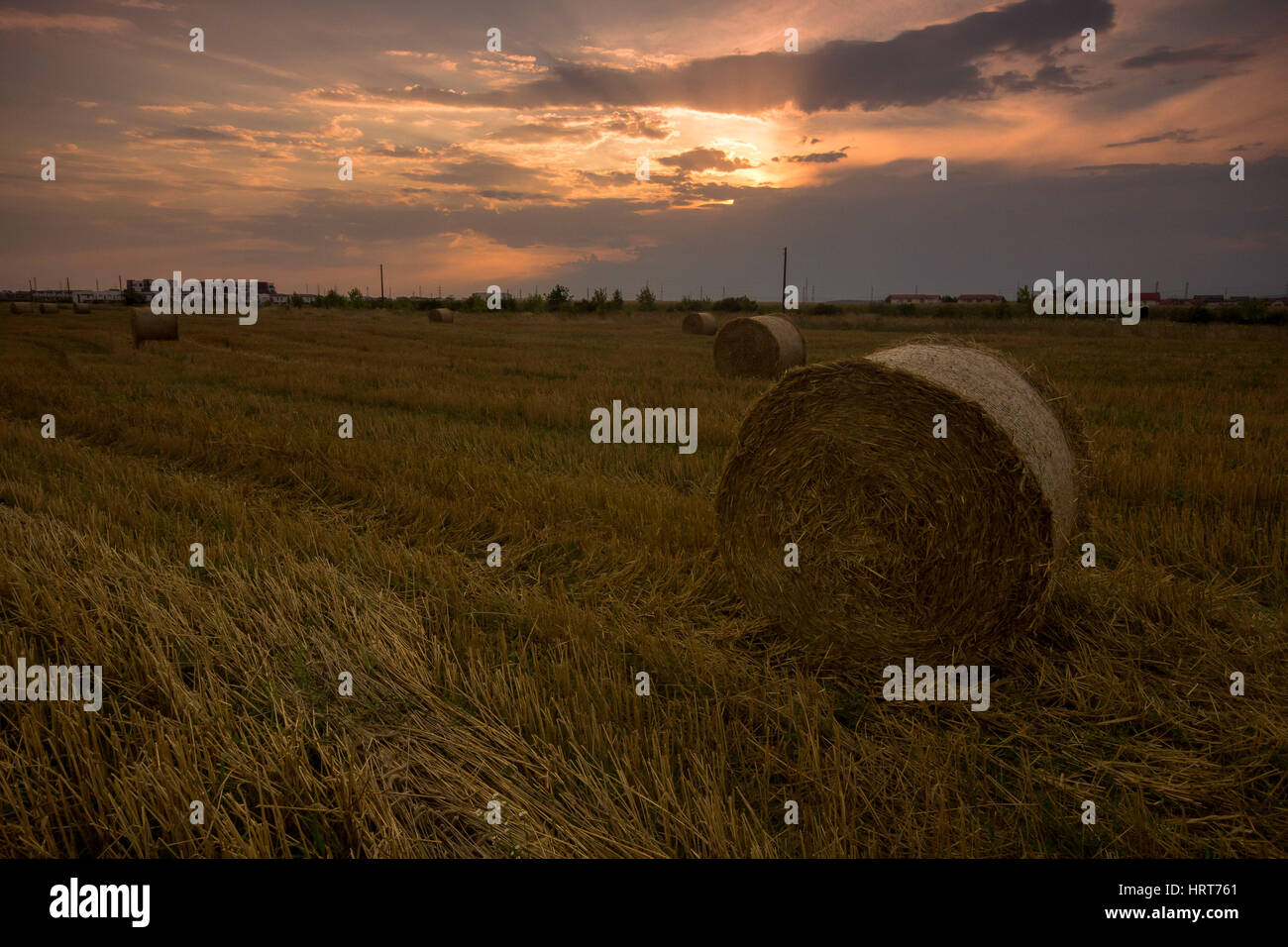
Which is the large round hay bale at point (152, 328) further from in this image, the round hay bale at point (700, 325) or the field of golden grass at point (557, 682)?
the round hay bale at point (700, 325)

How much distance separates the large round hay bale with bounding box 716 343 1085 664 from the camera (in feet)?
15.1

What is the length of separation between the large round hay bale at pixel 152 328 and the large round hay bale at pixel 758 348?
64.1 ft

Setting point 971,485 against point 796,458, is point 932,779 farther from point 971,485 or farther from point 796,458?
point 796,458

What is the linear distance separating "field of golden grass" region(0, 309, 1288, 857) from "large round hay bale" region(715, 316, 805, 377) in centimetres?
1032

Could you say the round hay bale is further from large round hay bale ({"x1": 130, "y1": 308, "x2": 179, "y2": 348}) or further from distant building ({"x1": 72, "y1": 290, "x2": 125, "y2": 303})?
distant building ({"x1": 72, "y1": 290, "x2": 125, "y2": 303})

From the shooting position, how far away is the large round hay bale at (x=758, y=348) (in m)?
18.7

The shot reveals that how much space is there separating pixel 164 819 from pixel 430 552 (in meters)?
3.40

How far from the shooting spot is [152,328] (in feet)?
86.4

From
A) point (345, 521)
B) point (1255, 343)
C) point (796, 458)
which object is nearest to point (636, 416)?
point (345, 521)

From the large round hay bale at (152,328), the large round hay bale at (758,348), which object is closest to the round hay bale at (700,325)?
the large round hay bale at (758,348)

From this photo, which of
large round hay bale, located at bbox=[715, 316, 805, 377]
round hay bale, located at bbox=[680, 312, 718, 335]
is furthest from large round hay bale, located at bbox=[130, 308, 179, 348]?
round hay bale, located at bbox=[680, 312, 718, 335]

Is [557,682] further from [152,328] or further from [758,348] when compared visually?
[152,328]

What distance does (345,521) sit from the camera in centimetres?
728
